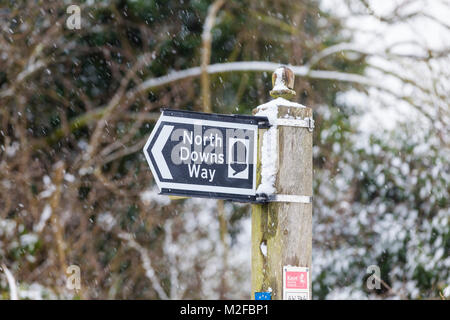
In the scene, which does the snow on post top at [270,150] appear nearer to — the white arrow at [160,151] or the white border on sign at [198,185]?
the white border on sign at [198,185]

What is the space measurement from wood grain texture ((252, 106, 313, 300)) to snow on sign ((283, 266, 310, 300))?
0.06 ft

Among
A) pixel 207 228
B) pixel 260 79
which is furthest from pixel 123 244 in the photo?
pixel 260 79

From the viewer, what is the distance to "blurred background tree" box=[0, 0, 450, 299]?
8227 mm

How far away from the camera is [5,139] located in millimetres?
8602

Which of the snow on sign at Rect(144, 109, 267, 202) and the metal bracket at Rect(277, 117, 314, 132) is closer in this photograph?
the snow on sign at Rect(144, 109, 267, 202)

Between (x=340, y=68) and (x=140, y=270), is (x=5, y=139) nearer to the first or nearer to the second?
(x=140, y=270)

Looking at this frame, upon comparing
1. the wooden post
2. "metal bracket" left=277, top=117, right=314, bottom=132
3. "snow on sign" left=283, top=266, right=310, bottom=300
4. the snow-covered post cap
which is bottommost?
"snow on sign" left=283, top=266, right=310, bottom=300

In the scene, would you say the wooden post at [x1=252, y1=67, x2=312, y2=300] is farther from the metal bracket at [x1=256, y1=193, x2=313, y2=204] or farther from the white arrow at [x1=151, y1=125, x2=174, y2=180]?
the white arrow at [x1=151, y1=125, x2=174, y2=180]

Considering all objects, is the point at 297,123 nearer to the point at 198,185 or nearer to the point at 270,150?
the point at 270,150

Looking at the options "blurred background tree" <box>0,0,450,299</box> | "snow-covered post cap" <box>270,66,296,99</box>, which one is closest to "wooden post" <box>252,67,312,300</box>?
"snow-covered post cap" <box>270,66,296,99</box>

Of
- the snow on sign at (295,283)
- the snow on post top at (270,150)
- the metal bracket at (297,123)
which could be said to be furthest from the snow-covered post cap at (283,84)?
the snow on sign at (295,283)

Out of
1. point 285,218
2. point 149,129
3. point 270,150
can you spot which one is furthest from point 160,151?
point 149,129

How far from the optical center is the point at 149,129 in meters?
9.74
